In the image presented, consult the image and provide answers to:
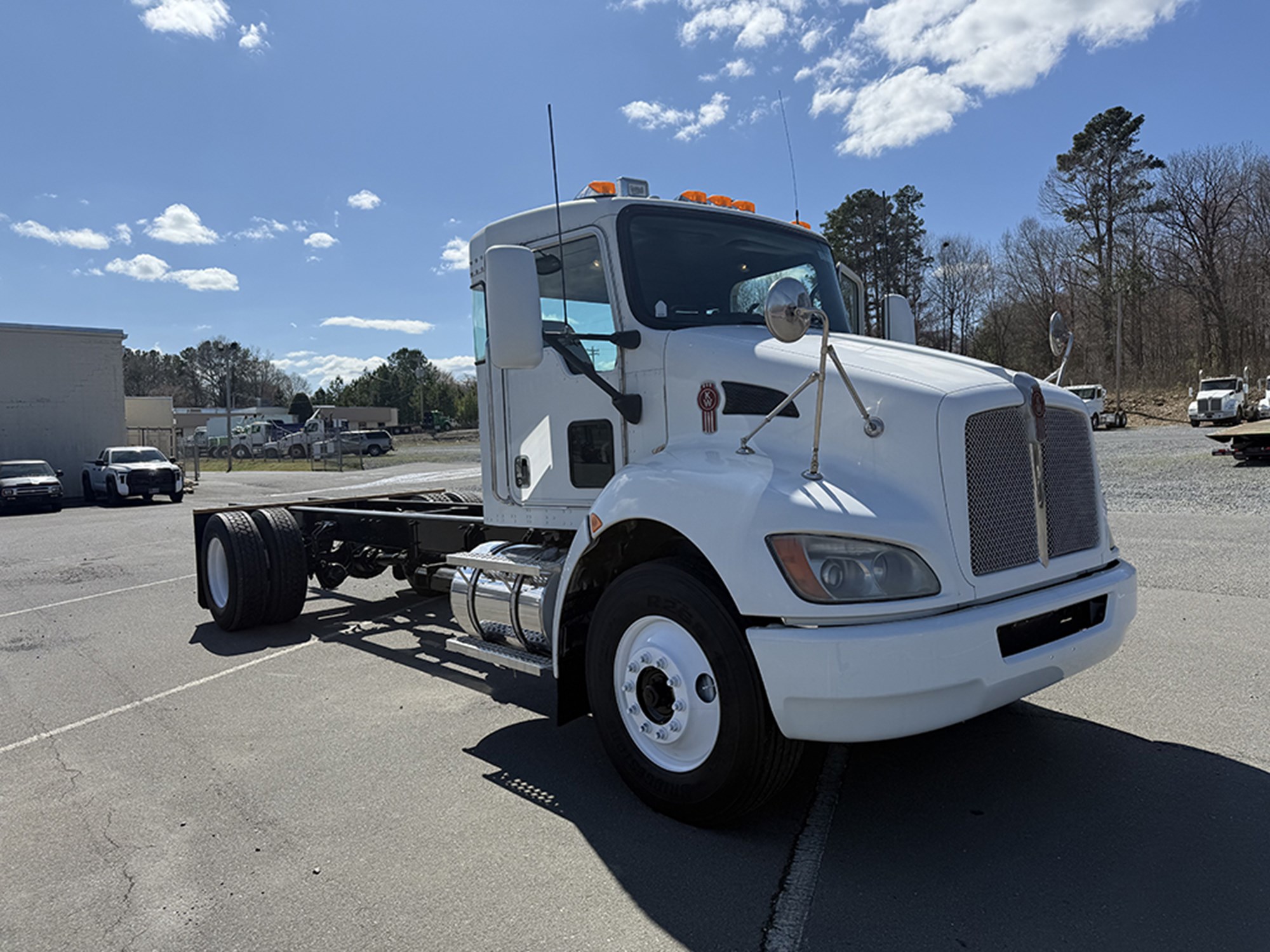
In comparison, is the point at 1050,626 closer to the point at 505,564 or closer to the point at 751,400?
the point at 751,400

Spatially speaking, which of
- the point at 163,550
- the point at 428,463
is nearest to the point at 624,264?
the point at 163,550

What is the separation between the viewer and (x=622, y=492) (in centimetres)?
386

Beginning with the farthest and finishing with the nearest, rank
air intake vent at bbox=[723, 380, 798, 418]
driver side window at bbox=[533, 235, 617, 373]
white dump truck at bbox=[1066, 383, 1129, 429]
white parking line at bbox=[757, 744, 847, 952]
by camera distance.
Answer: white dump truck at bbox=[1066, 383, 1129, 429]
driver side window at bbox=[533, 235, 617, 373]
air intake vent at bbox=[723, 380, 798, 418]
white parking line at bbox=[757, 744, 847, 952]

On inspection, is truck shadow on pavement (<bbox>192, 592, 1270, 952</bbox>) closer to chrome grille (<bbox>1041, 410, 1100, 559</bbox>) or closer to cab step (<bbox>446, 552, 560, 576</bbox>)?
cab step (<bbox>446, 552, 560, 576</bbox>)

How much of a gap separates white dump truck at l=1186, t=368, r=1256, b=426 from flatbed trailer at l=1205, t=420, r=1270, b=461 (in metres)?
18.9

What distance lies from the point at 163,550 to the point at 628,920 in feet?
43.6

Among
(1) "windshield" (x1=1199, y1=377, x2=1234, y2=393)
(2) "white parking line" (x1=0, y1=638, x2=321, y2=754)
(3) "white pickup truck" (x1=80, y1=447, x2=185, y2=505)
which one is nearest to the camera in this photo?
(2) "white parking line" (x1=0, y1=638, x2=321, y2=754)

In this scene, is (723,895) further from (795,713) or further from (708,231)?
(708,231)

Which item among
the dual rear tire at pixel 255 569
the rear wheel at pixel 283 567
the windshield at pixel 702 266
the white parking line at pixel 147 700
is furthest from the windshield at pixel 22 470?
the windshield at pixel 702 266

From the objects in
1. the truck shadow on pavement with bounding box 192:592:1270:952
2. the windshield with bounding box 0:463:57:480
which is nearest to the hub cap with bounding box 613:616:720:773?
the truck shadow on pavement with bounding box 192:592:1270:952

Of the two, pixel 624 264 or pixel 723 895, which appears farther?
pixel 624 264

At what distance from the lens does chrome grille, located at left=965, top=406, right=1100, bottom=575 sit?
10.8 ft

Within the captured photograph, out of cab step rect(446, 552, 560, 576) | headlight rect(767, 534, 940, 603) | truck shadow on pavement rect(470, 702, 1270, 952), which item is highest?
headlight rect(767, 534, 940, 603)

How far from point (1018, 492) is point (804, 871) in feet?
5.50
